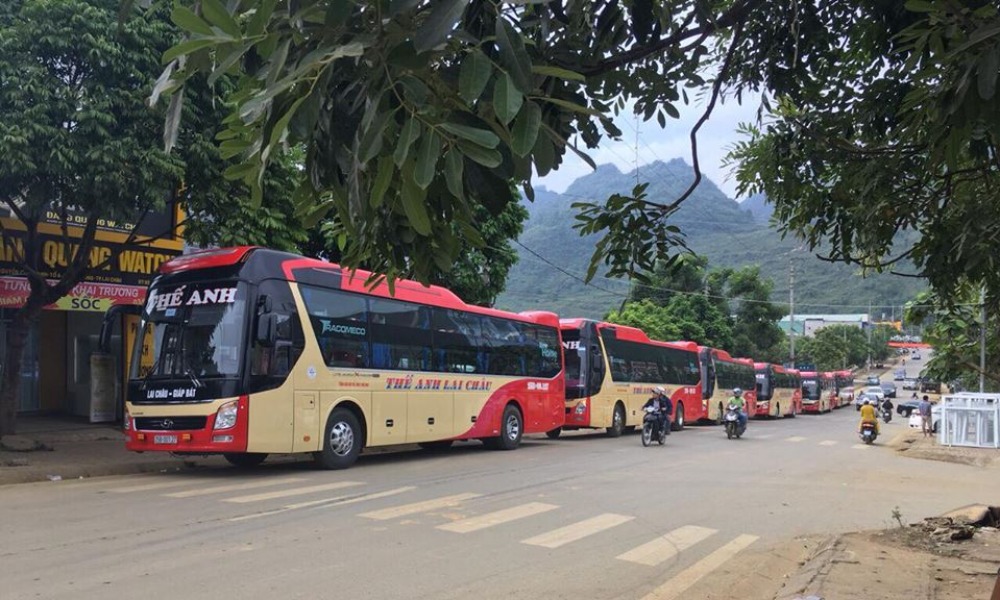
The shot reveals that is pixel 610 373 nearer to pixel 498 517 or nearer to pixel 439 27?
pixel 498 517

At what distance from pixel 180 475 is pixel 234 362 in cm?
224

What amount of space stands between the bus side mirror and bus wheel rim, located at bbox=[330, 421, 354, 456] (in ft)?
7.31

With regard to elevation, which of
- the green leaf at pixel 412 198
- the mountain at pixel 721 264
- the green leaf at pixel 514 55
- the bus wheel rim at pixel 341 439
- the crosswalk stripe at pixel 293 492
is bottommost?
the crosswalk stripe at pixel 293 492

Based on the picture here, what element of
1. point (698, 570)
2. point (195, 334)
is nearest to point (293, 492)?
point (195, 334)

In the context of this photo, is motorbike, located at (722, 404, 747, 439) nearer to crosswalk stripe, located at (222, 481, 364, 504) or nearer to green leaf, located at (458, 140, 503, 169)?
crosswalk stripe, located at (222, 481, 364, 504)

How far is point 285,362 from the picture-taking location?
1198 cm

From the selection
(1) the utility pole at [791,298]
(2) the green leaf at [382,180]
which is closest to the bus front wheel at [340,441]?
(2) the green leaf at [382,180]

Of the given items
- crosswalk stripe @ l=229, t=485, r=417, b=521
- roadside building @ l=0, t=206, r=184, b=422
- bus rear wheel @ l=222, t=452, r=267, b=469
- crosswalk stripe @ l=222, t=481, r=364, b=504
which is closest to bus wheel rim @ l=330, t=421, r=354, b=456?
bus rear wheel @ l=222, t=452, r=267, b=469

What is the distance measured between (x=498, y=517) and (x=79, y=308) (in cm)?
1153

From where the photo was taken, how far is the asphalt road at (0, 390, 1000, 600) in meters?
5.96

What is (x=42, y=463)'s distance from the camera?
12.0 metres

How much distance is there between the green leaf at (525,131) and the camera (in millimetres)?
2277

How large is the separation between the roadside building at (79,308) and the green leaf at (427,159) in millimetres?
14850

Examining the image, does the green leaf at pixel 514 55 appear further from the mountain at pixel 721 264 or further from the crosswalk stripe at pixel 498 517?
the mountain at pixel 721 264
